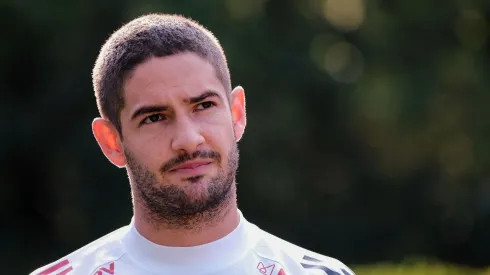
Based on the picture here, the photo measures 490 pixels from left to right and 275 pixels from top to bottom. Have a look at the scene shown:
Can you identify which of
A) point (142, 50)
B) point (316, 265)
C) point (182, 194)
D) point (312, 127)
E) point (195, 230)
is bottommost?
point (312, 127)

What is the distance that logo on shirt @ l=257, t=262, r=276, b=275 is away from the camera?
3.09 meters

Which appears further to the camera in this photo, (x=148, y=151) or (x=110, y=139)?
(x=110, y=139)

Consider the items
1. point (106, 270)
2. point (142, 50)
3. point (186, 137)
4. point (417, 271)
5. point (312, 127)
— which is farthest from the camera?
point (312, 127)

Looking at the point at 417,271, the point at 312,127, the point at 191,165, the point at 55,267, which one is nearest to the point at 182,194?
the point at 191,165

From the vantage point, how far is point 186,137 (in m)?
2.87

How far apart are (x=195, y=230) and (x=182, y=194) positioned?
17 cm

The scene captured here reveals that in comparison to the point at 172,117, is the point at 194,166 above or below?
below

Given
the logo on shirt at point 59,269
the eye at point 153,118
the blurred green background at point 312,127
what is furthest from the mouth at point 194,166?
the blurred green background at point 312,127

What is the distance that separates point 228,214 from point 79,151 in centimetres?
828

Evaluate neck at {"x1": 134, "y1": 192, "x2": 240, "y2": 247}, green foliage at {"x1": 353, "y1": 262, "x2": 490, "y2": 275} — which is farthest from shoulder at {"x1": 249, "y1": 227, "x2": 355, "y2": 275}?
green foliage at {"x1": 353, "y1": 262, "x2": 490, "y2": 275}

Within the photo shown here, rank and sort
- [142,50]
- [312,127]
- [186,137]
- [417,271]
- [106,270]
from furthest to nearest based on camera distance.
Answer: [312,127]
[417,271]
[106,270]
[142,50]
[186,137]

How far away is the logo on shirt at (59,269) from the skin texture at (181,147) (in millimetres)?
339

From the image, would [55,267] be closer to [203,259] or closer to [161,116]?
[203,259]

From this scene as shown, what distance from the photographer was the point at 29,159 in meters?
11.6
